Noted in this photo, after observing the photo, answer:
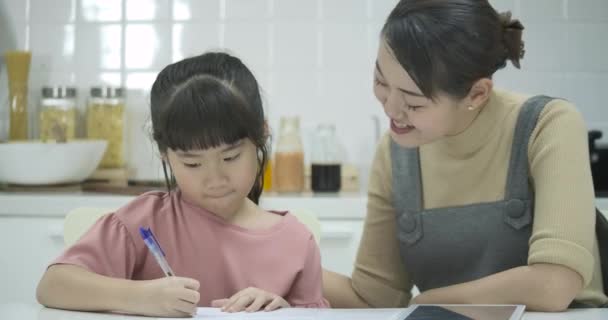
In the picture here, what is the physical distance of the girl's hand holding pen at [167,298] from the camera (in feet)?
4.02

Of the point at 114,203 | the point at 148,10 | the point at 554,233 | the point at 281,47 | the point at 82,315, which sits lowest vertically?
the point at 114,203

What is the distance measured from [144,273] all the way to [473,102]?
604 mm

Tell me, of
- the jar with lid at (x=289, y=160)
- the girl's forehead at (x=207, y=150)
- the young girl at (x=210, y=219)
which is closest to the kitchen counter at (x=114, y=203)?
the jar with lid at (x=289, y=160)

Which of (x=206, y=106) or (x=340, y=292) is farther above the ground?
(x=206, y=106)

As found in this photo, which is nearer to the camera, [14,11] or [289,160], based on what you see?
[289,160]

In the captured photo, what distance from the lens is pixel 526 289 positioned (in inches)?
54.1

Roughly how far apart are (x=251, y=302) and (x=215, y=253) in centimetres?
18

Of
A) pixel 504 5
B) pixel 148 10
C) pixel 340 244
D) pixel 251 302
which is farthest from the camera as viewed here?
pixel 148 10

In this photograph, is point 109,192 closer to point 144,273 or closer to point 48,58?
point 48,58

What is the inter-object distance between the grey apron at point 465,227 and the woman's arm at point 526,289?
143 millimetres

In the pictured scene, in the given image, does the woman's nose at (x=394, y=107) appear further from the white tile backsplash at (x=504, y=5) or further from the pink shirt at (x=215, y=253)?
the white tile backsplash at (x=504, y=5)

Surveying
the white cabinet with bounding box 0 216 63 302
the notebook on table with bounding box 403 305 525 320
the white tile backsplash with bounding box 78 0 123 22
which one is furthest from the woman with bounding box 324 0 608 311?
the white tile backsplash with bounding box 78 0 123 22

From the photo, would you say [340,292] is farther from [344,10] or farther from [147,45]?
[147,45]

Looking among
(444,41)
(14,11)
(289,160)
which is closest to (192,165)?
(444,41)
